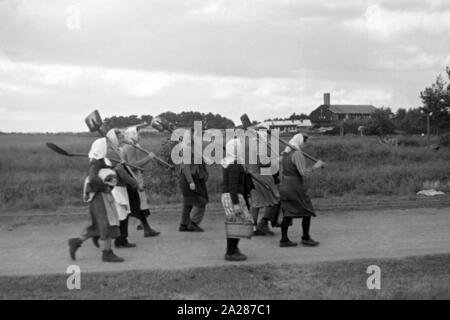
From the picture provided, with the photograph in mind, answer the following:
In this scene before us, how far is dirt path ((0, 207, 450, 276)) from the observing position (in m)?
8.45

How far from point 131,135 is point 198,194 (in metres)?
1.51

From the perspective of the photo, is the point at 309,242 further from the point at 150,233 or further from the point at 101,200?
the point at 101,200

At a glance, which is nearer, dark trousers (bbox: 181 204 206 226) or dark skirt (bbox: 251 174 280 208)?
dark skirt (bbox: 251 174 280 208)

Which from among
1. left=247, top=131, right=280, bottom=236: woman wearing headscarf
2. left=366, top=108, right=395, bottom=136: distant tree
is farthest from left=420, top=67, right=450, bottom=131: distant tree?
left=247, top=131, right=280, bottom=236: woman wearing headscarf

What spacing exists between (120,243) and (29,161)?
20.0 m

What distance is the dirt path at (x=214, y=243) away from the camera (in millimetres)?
8445

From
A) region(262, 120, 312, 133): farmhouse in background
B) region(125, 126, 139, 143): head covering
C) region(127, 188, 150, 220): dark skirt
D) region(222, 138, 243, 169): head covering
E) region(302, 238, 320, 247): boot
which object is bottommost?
region(302, 238, 320, 247): boot

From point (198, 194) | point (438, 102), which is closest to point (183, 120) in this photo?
point (198, 194)

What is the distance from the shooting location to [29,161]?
28312 mm

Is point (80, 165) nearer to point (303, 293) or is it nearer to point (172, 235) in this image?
point (172, 235)

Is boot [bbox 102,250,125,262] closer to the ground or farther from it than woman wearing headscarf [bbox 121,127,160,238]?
closer to the ground

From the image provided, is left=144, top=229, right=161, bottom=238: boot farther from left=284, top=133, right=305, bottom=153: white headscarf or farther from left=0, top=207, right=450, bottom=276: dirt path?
left=284, top=133, right=305, bottom=153: white headscarf

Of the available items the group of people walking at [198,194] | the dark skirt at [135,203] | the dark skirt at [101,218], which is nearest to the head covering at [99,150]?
the group of people walking at [198,194]

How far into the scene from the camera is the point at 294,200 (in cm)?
934
